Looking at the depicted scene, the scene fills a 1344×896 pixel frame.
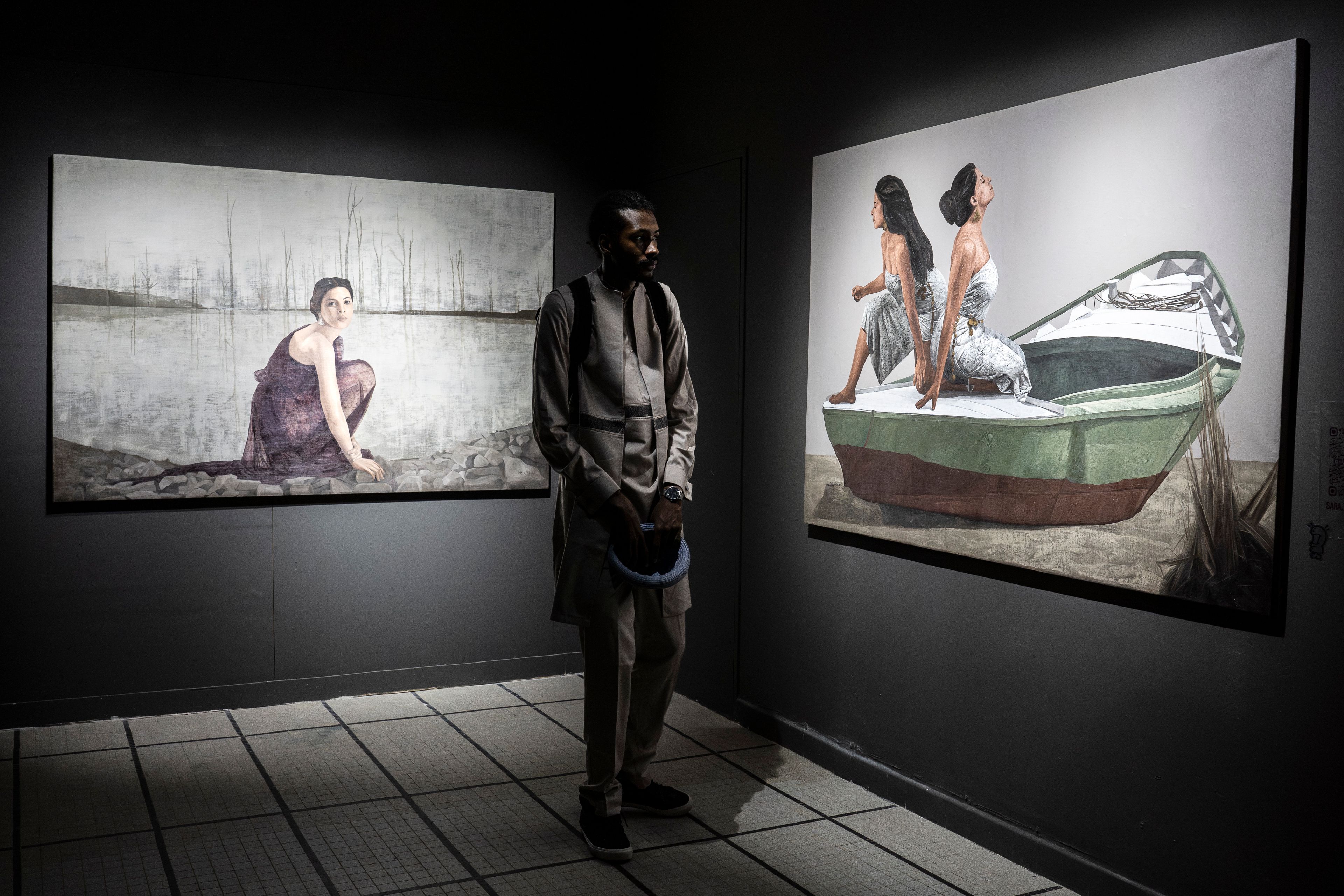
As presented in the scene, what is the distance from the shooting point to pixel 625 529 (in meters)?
2.78

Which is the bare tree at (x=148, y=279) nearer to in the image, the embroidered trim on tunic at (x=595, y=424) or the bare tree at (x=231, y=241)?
the bare tree at (x=231, y=241)

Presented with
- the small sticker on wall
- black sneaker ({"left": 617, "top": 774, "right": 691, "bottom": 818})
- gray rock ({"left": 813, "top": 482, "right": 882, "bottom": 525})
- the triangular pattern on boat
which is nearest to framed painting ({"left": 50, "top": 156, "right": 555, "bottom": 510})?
gray rock ({"left": 813, "top": 482, "right": 882, "bottom": 525})

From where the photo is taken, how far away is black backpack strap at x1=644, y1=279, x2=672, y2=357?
9.87ft

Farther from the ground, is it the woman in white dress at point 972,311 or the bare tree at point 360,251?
the bare tree at point 360,251

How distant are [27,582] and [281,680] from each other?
923mm

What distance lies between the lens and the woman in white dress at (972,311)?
2.78 meters

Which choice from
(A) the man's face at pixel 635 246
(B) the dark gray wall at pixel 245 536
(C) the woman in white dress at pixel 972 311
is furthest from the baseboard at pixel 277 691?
(C) the woman in white dress at pixel 972 311

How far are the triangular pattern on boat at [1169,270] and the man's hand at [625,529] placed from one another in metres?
1.33

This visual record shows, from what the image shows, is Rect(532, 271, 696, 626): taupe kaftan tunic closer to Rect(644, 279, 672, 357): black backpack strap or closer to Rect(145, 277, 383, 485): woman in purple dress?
Rect(644, 279, 672, 357): black backpack strap

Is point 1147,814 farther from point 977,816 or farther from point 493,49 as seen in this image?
point 493,49

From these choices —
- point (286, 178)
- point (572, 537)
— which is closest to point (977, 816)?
point (572, 537)

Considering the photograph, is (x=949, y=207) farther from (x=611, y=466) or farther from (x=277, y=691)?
(x=277, y=691)

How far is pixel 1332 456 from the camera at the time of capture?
210cm

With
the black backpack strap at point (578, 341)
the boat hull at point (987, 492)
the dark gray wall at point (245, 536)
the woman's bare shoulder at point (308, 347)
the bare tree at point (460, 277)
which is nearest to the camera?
the boat hull at point (987, 492)
